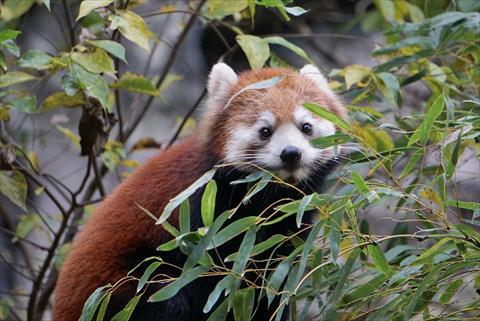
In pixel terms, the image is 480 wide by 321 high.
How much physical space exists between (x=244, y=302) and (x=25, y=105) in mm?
1440

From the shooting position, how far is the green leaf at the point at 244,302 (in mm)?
2594

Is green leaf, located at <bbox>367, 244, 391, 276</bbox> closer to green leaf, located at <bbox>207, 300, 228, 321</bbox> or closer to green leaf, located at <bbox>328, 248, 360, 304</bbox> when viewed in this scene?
green leaf, located at <bbox>328, 248, 360, 304</bbox>

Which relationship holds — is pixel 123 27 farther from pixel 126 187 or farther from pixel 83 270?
pixel 83 270

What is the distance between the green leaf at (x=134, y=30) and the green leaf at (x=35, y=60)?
303 mm

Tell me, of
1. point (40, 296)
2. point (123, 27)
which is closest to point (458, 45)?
point (123, 27)

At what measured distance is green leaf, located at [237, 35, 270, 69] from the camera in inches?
139

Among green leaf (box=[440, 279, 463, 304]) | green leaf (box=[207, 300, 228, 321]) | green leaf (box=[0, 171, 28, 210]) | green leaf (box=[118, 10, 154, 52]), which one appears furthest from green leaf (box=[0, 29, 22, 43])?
green leaf (box=[440, 279, 463, 304])

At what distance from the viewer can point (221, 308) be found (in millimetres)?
2629

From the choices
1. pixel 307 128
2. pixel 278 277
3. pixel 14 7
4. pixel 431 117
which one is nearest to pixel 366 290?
pixel 278 277

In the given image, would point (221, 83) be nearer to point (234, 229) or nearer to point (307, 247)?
point (234, 229)

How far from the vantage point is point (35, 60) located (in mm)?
3258

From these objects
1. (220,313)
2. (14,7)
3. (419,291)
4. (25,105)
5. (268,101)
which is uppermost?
(14,7)

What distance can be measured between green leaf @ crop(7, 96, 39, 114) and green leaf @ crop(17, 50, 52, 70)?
0.92 ft

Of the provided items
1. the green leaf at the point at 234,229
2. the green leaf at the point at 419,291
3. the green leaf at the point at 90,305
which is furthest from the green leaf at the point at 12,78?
the green leaf at the point at 419,291
